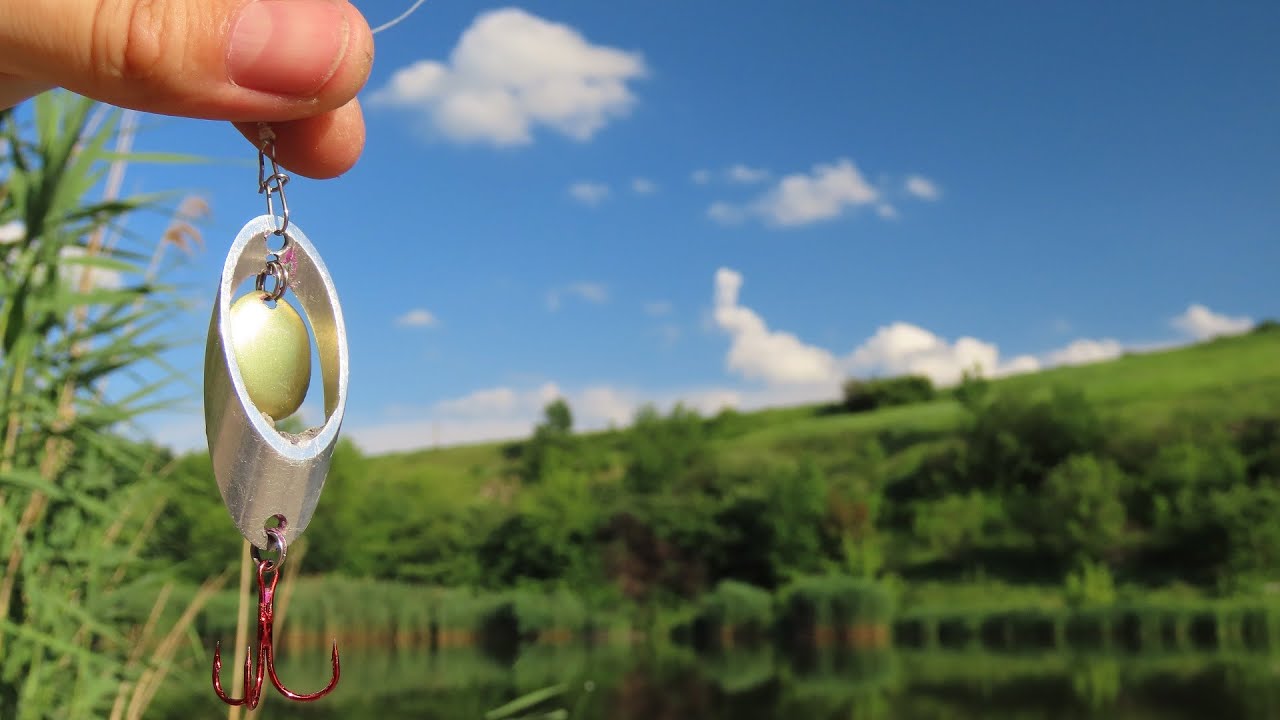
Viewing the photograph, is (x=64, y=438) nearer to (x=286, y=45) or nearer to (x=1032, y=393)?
(x=286, y=45)

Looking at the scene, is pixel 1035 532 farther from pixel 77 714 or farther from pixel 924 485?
pixel 77 714

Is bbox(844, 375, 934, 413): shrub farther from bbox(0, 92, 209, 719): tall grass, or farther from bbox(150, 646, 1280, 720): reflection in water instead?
bbox(0, 92, 209, 719): tall grass

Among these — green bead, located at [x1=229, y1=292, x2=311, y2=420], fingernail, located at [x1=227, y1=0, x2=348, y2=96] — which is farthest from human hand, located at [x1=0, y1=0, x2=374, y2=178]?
green bead, located at [x1=229, y1=292, x2=311, y2=420]

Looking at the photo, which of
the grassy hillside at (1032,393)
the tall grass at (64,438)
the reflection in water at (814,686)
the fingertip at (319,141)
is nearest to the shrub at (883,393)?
the grassy hillside at (1032,393)

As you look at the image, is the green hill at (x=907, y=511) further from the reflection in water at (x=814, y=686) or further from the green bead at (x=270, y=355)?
the green bead at (x=270, y=355)

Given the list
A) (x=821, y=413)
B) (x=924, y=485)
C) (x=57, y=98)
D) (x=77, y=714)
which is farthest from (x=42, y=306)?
(x=821, y=413)

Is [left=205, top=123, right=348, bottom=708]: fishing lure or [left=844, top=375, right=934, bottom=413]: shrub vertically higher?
[left=844, top=375, right=934, bottom=413]: shrub
